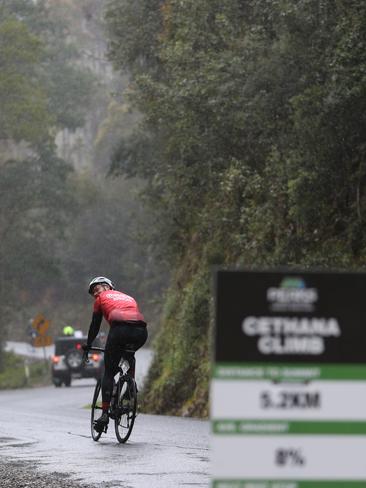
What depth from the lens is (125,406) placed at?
45.2 ft

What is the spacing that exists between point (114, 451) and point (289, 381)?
879cm

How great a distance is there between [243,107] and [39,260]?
4171 cm

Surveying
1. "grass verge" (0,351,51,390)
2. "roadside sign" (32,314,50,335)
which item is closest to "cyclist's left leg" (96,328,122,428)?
"grass verge" (0,351,51,390)

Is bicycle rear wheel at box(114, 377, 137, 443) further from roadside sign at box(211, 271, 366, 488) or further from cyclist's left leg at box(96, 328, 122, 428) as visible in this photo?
roadside sign at box(211, 271, 366, 488)

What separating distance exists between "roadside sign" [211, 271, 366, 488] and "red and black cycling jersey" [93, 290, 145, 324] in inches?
349

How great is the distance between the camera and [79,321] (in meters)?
89.0

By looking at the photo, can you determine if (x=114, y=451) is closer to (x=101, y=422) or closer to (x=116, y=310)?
(x=101, y=422)

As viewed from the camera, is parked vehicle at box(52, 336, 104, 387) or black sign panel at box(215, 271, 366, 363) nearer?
black sign panel at box(215, 271, 366, 363)

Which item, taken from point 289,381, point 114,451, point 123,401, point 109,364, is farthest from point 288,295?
point 123,401

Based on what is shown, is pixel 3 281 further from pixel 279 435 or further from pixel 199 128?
pixel 279 435

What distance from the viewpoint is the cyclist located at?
1341cm

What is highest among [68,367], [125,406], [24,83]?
[24,83]

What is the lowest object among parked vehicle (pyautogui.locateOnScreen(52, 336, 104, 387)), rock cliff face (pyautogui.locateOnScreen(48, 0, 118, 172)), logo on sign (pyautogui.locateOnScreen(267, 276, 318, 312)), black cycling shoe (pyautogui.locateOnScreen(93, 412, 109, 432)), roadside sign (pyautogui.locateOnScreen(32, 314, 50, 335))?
logo on sign (pyautogui.locateOnScreen(267, 276, 318, 312))

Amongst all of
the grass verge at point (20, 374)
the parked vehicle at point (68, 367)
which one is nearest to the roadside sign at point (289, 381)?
the parked vehicle at point (68, 367)
